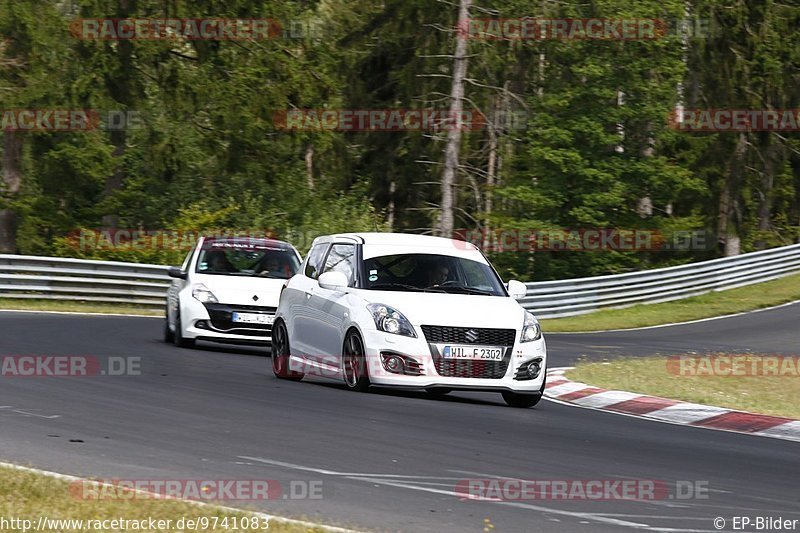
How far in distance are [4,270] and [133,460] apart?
2203 cm

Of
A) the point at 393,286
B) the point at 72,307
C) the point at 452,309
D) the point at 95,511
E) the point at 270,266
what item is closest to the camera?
the point at 95,511

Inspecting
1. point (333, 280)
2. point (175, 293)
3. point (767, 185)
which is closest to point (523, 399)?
point (333, 280)

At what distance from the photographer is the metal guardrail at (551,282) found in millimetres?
29688

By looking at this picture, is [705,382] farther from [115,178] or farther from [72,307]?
[115,178]

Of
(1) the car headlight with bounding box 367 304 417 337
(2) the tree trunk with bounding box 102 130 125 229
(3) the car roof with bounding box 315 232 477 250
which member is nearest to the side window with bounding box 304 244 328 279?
(3) the car roof with bounding box 315 232 477 250

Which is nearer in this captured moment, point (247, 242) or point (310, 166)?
point (247, 242)

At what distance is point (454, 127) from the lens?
3778 cm

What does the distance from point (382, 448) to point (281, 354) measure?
5576 mm

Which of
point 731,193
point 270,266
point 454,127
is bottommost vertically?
point 270,266

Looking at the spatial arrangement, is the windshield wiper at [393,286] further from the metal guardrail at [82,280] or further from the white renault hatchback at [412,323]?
the metal guardrail at [82,280]

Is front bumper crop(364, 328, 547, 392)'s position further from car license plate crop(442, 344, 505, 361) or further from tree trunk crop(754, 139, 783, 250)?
tree trunk crop(754, 139, 783, 250)

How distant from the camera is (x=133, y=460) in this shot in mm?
8695

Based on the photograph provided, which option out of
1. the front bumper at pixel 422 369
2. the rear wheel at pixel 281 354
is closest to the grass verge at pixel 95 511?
the front bumper at pixel 422 369

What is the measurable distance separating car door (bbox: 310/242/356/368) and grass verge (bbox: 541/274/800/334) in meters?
16.9
